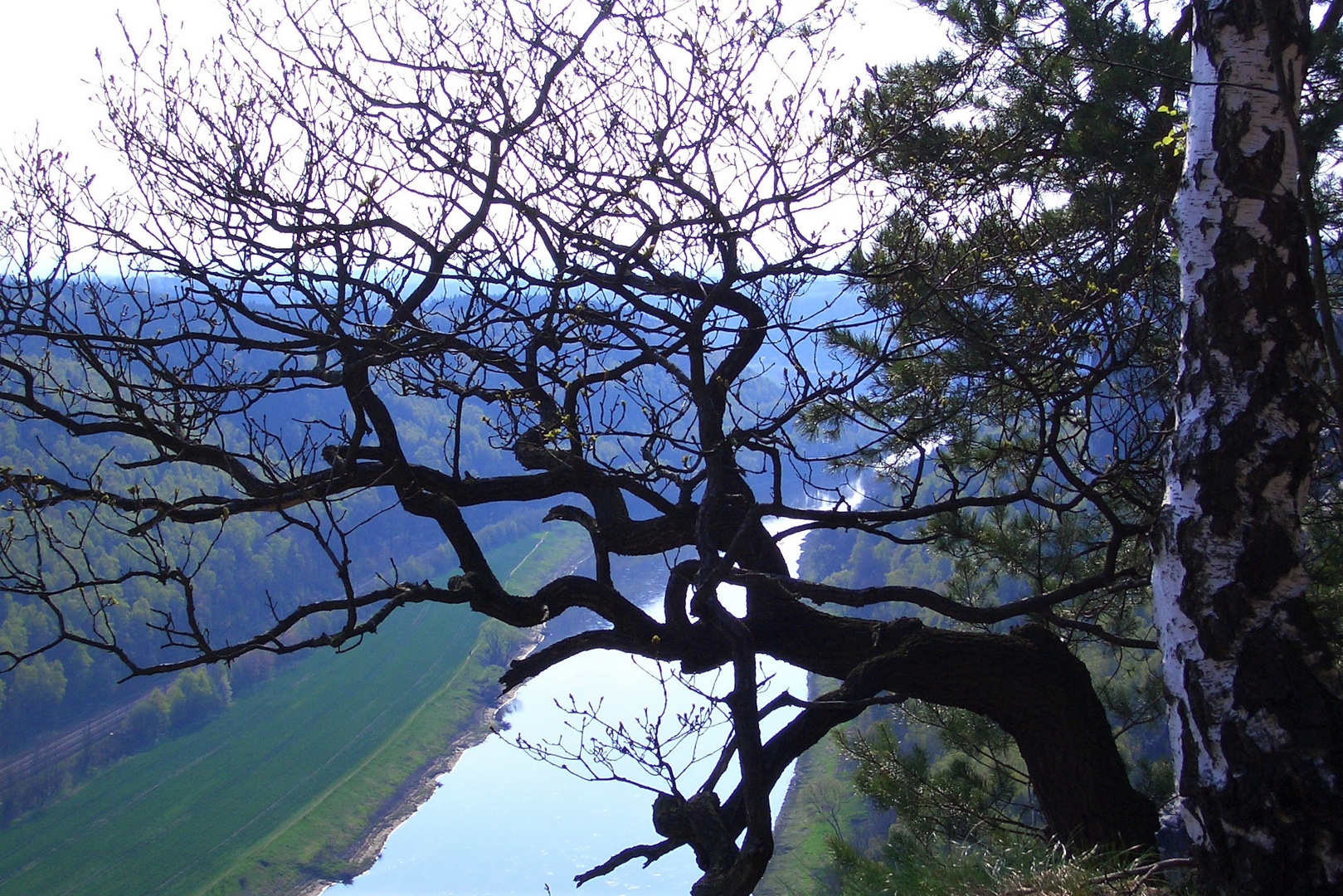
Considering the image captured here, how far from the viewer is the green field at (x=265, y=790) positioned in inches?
577

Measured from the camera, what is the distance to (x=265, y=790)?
1691 centimetres

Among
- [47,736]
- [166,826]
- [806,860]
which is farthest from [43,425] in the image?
[806,860]

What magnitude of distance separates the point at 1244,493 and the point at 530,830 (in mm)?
12463

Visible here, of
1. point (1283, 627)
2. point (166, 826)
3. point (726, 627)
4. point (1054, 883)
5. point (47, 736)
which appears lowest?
point (1054, 883)

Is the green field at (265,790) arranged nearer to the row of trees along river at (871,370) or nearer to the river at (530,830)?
the river at (530,830)

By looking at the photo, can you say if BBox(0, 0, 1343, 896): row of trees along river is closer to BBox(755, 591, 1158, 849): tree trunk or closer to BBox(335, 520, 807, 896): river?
BBox(755, 591, 1158, 849): tree trunk

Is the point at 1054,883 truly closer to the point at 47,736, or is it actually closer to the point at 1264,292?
the point at 1264,292

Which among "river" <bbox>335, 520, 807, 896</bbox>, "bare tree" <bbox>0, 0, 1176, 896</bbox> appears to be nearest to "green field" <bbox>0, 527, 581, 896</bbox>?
"river" <bbox>335, 520, 807, 896</bbox>

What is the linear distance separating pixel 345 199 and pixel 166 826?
17.6m

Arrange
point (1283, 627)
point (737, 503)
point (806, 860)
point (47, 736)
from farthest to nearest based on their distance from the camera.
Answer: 1. point (47, 736)
2. point (806, 860)
3. point (737, 503)
4. point (1283, 627)

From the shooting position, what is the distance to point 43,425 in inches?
815

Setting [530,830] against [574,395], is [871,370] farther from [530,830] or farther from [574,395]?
[530,830]

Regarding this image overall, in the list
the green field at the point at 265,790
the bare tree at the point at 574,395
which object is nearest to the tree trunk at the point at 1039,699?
the bare tree at the point at 574,395

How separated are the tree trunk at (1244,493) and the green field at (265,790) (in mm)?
13033
